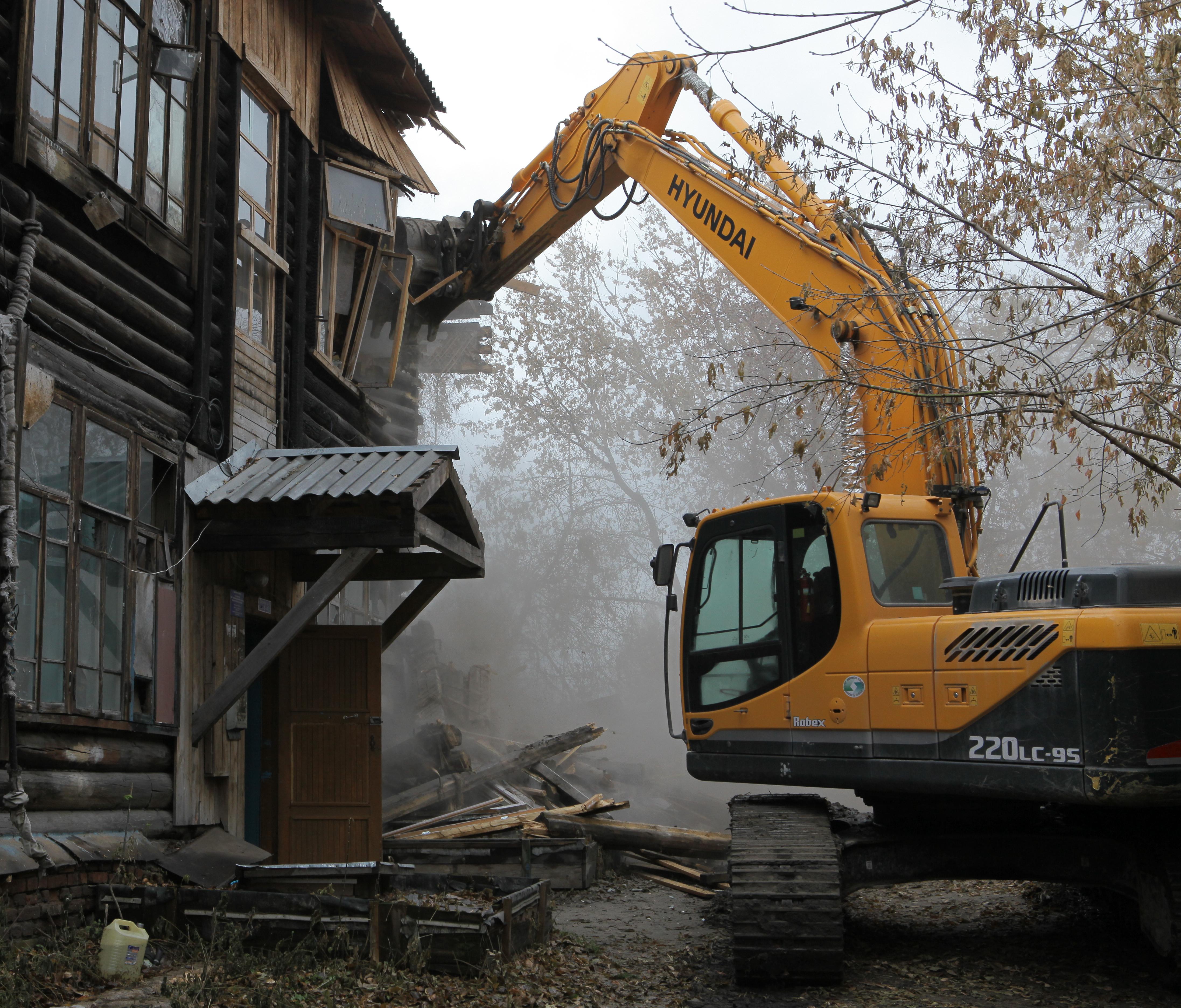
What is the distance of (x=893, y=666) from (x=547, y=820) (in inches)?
218

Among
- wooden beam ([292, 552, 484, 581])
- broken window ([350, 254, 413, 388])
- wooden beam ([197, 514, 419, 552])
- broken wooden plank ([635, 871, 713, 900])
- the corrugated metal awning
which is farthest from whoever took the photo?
broken window ([350, 254, 413, 388])

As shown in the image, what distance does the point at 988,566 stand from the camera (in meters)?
35.9

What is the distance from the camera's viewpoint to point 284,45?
1085 cm

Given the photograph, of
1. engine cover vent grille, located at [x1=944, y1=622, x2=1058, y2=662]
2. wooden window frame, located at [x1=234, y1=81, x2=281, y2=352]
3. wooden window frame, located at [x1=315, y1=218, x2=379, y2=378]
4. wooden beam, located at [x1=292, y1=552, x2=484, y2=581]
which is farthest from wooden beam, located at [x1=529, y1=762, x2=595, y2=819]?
engine cover vent grille, located at [x1=944, y1=622, x2=1058, y2=662]

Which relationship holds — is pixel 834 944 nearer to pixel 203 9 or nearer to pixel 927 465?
pixel 927 465

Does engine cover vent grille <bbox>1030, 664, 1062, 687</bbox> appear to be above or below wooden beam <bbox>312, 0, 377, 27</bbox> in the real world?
below

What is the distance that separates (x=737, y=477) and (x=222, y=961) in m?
29.5

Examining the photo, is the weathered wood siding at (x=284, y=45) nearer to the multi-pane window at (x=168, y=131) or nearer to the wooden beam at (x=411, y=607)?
the multi-pane window at (x=168, y=131)

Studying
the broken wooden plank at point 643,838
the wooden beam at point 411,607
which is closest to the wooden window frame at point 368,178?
the wooden beam at point 411,607

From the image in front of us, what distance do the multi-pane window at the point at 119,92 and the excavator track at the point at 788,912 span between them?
5979 mm

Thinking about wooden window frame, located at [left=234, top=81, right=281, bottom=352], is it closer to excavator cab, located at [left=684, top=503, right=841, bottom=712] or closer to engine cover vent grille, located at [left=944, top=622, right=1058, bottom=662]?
excavator cab, located at [left=684, top=503, right=841, bottom=712]

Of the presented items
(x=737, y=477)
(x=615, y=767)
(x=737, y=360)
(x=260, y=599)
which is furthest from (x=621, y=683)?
(x=260, y=599)

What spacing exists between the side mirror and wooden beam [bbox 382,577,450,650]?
10.4ft

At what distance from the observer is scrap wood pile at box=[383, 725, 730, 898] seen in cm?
1125
